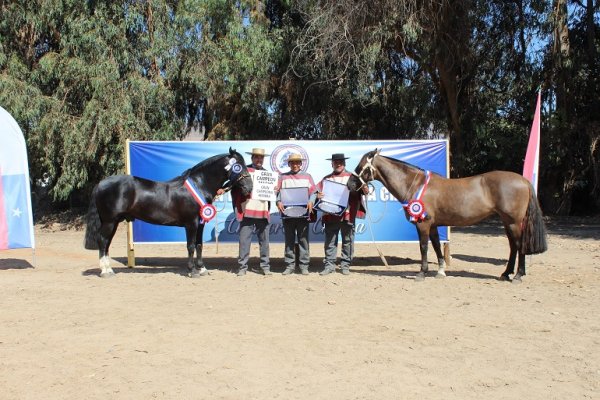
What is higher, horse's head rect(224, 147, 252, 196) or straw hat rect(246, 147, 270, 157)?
straw hat rect(246, 147, 270, 157)

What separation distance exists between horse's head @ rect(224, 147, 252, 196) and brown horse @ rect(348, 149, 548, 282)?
63.1 inches

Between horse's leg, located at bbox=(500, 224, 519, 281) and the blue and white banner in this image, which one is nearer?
horse's leg, located at bbox=(500, 224, 519, 281)

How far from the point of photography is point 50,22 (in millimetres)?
17188

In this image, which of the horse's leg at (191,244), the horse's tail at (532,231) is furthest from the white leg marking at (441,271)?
the horse's leg at (191,244)

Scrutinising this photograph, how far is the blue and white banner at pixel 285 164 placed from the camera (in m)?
10.2

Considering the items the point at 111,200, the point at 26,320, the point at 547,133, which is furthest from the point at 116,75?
the point at 547,133

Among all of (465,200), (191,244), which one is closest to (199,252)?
(191,244)

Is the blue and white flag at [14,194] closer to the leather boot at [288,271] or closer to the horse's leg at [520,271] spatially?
the leather boot at [288,271]

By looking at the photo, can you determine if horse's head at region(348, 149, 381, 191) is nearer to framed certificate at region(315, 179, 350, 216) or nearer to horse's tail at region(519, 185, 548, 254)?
framed certificate at region(315, 179, 350, 216)

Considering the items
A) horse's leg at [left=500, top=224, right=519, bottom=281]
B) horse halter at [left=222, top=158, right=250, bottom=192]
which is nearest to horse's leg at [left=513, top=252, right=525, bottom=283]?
horse's leg at [left=500, top=224, right=519, bottom=281]

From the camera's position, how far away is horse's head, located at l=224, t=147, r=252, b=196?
9039 mm

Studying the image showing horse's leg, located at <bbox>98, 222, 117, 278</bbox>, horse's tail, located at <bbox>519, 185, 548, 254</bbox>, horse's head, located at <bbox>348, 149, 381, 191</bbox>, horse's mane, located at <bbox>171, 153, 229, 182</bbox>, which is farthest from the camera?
horse's mane, located at <bbox>171, 153, 229, 182</bbox>

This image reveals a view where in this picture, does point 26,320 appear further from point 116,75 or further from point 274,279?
point 116,75

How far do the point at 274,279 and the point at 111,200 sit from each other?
2843 millimetres
